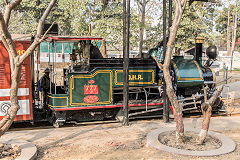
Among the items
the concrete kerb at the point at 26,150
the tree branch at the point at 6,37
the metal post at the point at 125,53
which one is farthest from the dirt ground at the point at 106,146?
the tree branch at the point at 6,37

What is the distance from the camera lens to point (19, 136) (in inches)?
290

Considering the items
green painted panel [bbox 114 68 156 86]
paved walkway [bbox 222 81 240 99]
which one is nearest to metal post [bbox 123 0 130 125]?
green painted panel [bbox 114 68 156 86]

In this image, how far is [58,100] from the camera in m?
8.55

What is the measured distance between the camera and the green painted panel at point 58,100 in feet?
27.9

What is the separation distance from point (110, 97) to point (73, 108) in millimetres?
1312

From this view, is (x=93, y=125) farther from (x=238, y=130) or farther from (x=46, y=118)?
(x=238, y=130)

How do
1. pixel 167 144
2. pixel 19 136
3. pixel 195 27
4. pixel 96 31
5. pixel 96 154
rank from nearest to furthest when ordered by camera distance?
pixel 96 154
pixel 167 144
pixel 19 136
pixel 96 31
pixel 195 27

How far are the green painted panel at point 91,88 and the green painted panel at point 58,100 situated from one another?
0.19 m

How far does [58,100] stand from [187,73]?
4.77m

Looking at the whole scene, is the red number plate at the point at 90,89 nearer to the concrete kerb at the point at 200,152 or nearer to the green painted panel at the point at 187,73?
the concrete kerb at the point at 200,152

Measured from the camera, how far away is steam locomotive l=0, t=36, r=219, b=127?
8.56m

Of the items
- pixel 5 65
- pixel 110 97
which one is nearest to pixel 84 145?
pixel 110 97

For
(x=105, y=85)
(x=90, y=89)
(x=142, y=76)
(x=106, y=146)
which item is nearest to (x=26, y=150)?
(x=106, y=146)

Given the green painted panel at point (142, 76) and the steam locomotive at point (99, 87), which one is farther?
the green painted panel at point (142, 76)
